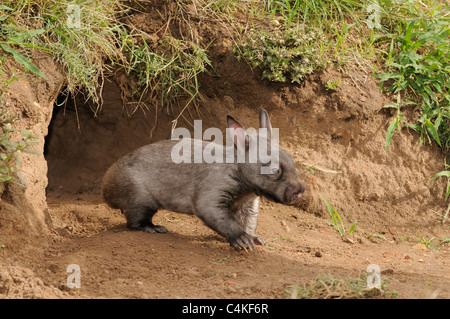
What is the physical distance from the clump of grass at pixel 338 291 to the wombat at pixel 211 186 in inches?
51.1

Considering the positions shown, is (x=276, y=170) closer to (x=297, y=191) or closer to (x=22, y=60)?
(x=297, y=191)

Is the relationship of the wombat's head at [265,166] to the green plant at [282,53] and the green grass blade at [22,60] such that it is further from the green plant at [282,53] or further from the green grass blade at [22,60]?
the green grass blade at [22,60]

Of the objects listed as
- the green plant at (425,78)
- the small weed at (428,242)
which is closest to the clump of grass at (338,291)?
the small weed at (428,242)

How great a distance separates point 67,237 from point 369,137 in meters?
3.67

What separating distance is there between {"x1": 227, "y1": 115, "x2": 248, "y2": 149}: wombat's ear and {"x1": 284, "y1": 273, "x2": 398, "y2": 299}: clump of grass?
6.12ft

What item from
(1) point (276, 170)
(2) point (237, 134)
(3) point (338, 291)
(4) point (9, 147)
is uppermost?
(2) point (237, 134)

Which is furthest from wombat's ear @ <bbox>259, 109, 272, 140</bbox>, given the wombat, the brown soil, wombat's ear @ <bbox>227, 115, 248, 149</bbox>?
the brown soil

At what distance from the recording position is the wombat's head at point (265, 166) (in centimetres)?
506

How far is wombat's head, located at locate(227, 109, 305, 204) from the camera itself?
5.06 meters

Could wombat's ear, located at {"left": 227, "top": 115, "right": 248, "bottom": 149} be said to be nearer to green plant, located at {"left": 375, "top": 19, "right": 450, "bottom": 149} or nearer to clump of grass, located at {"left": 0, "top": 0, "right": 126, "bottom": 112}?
clump of grass, located at {"left": 0, "top": 0, "right": 126, "bottom": 112}

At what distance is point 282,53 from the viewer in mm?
5988

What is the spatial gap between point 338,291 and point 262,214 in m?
2.70

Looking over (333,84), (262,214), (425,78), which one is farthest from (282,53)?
(262,214)


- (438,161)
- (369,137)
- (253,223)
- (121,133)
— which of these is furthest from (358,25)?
(121,133)
